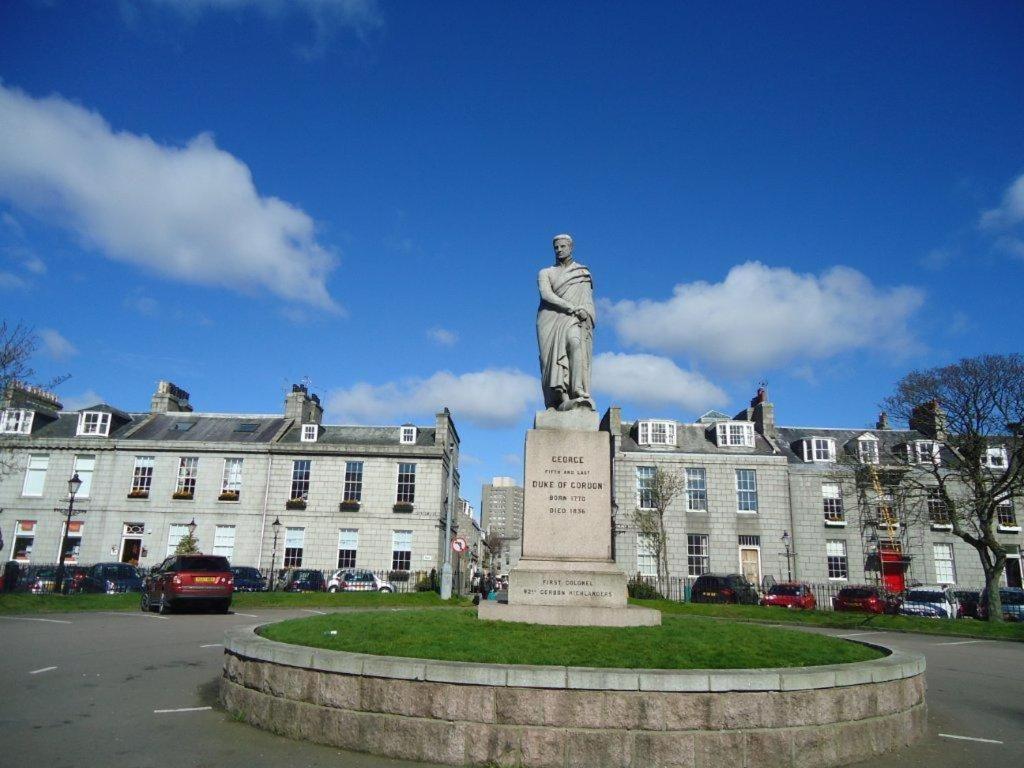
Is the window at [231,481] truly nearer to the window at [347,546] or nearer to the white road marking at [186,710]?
the window at [347,546]

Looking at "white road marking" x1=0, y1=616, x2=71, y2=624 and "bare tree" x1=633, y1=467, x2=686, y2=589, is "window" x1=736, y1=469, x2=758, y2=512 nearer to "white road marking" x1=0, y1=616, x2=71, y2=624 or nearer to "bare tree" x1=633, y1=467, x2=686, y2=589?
"bare tree" x1=633, y1=467, x2=686, y2=589

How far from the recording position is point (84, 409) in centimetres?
4466

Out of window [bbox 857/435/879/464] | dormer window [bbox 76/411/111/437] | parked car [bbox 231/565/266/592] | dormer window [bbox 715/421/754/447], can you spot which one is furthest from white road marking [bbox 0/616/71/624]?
window [bbox 857/435/879/464]

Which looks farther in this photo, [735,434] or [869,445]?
[735,434]

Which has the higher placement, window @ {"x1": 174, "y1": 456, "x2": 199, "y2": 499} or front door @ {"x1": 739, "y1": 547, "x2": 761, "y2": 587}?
window @ {"x1": 174, "y1": 456, "x2": 199, "y2": 499}

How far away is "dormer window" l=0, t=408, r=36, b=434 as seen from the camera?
43.7 meters

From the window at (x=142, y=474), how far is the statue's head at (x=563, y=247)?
38433 mm

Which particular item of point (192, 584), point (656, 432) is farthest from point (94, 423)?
point (656, 432)

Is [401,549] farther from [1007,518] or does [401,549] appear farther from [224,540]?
[1007,518]

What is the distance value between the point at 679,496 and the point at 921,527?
13.6 meters

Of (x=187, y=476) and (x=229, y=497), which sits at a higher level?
(x=187, y=476)

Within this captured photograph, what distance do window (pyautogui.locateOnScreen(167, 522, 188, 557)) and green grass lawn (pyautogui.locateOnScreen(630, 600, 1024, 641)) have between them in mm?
28495

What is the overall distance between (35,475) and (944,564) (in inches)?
2102

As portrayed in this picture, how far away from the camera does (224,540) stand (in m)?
41.6
